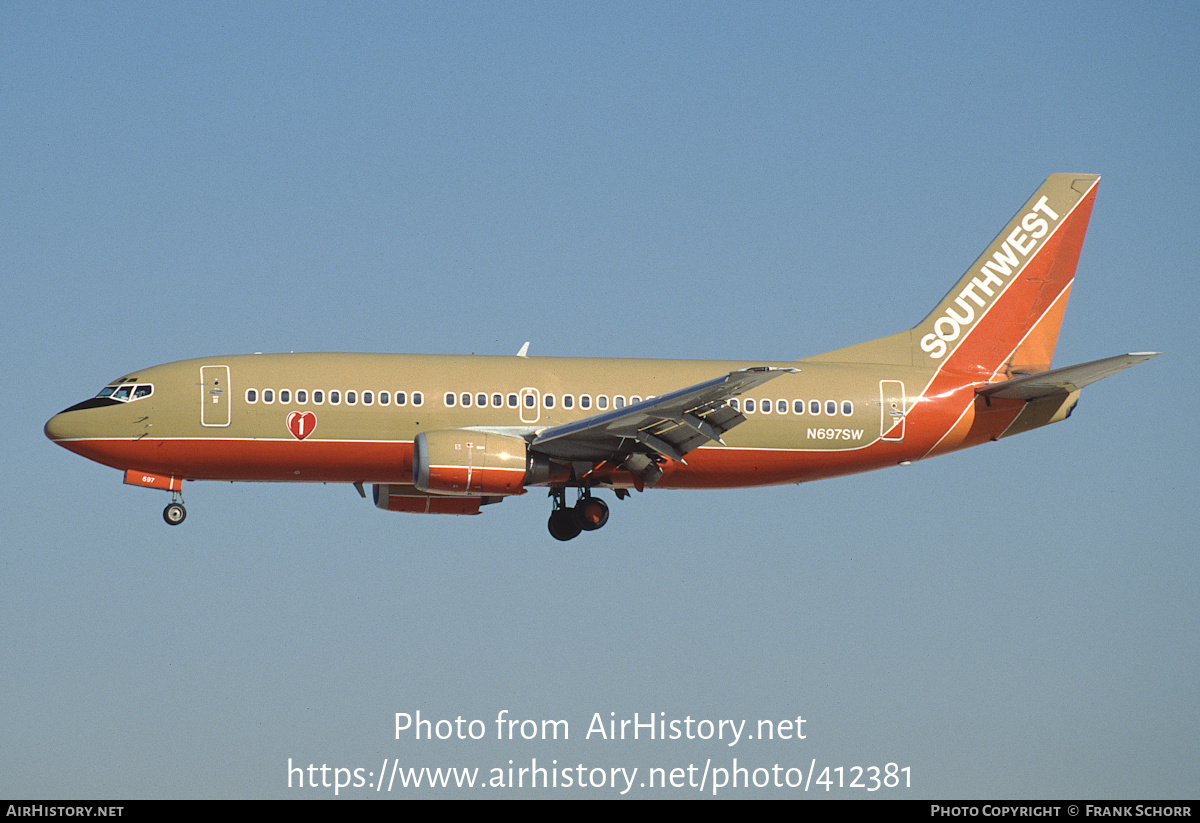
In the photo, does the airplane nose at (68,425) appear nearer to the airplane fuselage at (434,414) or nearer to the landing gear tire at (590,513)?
the airplane fuselage at (434,414)

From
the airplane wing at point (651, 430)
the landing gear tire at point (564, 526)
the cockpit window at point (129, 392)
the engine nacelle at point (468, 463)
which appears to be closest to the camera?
the airplane wing at point (651, 430)

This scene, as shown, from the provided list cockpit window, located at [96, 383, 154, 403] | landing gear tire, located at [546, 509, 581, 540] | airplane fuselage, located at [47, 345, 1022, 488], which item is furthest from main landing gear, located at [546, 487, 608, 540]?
cockpit window, located at [96, 383, 154, 403]

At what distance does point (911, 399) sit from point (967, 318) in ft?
13.1

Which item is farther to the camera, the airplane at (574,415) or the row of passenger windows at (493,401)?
the row of passenger windows at (493,401)

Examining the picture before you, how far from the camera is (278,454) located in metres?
41.9

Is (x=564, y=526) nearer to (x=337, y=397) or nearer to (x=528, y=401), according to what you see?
(x=528, y=401)

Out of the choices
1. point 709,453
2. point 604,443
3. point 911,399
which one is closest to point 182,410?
point 604,443

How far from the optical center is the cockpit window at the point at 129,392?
1658 inches

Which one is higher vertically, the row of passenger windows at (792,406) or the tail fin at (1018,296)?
the tail fin at (1018,296)

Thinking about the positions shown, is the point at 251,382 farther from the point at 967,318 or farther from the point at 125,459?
the point at 967,318

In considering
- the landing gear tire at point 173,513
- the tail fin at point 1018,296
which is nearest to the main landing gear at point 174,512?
the landing gear tire at point 173,513

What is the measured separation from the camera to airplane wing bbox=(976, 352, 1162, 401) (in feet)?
139

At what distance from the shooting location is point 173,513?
42.9 meters

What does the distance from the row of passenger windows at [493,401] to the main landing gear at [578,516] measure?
2664 mm
